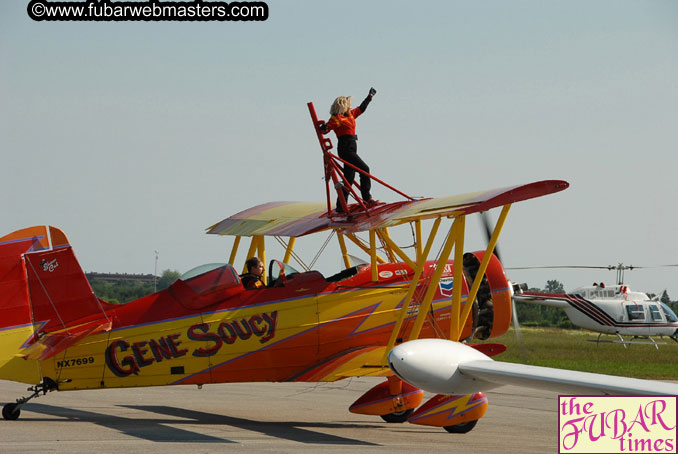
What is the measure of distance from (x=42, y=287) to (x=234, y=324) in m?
2.49

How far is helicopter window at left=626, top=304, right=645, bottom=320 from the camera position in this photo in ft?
118

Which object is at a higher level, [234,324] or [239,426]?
[234,324]

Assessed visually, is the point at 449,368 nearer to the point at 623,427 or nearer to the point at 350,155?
the point at 623,427

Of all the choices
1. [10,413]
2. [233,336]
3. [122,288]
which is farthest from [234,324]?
[122,288]

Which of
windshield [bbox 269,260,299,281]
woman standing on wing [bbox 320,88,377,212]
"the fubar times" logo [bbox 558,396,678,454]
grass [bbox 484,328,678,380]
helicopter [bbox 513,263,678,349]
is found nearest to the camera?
"the fubar times" logo [bbox 558,396,678,454]

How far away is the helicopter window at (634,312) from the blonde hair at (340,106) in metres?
26.8

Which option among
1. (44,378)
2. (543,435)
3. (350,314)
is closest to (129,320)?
(44,378)

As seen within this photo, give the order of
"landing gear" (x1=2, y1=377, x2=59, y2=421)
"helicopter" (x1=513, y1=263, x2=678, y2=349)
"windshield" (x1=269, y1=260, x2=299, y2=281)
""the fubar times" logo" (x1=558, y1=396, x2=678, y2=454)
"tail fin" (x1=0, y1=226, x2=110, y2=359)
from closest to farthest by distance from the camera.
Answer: ""the fubar times" logo" (x1=558, y1=396, x2=678, y2=454) → "landing gear" (x1=2, y1=377, x2=59, y2=421) → "tail fin" (x1=0, y1=226, x2=110, y2=359) → "windshield" (x1=269, y1=260, x2=299, y2=281) → "helicopter" (x1=513, y1=263, x2=678, y2=349)

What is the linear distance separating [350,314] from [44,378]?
404cm

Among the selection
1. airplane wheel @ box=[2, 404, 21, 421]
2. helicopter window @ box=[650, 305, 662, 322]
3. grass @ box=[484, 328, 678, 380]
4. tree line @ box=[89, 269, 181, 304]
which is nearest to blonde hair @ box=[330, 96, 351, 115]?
airplane wheel @ box=[2, 404, 21, 421]

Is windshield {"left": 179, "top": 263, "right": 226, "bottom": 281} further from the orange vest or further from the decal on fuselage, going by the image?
the orange vest

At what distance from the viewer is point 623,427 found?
6.95 m

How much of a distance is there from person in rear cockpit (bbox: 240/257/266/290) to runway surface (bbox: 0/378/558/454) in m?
1.90

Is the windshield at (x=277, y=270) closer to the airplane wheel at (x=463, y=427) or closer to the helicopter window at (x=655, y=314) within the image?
the airplane wheel at (x=463, y=427)
